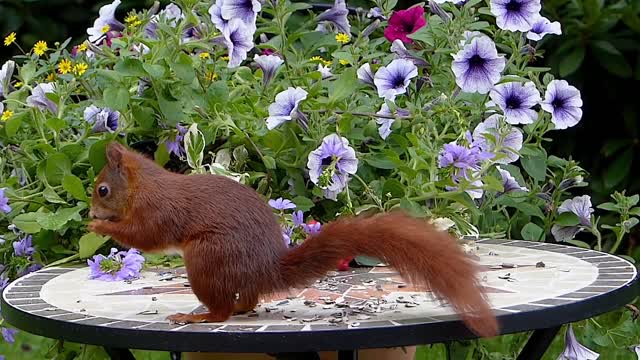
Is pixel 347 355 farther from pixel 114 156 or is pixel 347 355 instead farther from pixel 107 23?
pixel 107 23

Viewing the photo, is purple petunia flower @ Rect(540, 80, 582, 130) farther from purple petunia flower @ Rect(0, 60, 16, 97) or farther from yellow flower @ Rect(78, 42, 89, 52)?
purple petunia flower @ Rect(0, 60, 16, 97)

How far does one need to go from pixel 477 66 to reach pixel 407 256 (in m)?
0.73

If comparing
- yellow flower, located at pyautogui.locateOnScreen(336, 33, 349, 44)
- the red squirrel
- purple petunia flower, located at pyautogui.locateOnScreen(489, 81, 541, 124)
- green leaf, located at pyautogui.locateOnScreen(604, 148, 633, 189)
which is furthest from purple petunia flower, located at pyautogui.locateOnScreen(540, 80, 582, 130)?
green leaf, located at pyautogui.locateOnScreen(604, 148, 633, 189)

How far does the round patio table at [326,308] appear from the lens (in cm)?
143

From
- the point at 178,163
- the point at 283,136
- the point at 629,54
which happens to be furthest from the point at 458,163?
the point at 629,54

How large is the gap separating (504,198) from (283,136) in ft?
1.54

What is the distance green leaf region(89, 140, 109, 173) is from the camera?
2.13 metres

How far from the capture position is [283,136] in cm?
214

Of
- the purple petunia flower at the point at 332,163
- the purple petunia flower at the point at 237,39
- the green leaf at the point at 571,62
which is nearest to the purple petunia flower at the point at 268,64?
the purple petunia flower at the point at 237,39

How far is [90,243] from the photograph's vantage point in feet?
6.75

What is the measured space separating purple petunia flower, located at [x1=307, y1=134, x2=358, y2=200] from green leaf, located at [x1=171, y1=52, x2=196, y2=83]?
28cm

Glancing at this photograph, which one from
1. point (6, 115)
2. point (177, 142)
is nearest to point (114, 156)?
point (177, 142)

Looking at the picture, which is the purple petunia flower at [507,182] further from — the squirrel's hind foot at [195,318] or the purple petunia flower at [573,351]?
the squirrel's hind foot at [195,318]

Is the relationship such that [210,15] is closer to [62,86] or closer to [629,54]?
[62,86]
